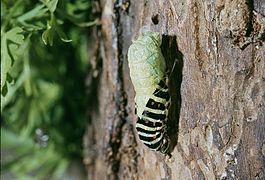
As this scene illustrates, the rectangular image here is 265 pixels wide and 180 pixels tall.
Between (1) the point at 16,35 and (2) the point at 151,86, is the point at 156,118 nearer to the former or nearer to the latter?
(2) the point at 151,86

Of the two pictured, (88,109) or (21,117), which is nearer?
(88,109)

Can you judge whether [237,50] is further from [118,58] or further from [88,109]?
[88,109]

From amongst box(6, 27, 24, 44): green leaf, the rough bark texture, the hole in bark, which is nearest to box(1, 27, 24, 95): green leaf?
box(6, 27, 24, 44): green leaf

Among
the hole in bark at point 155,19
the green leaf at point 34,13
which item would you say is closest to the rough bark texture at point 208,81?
the hole in bark at point 155,19

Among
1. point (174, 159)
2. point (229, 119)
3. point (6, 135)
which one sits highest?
point (229, 119)

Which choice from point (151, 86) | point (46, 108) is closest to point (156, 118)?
point (151, 86)

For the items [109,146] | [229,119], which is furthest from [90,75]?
[229,119]
